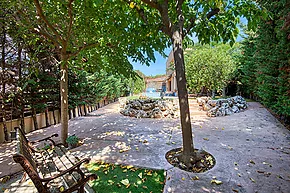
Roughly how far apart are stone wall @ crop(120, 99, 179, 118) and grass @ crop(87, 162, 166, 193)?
5.62 metres

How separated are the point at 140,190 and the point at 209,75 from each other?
982 cm

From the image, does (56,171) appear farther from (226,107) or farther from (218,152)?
(226,107)

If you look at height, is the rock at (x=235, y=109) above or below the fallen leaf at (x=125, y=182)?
above

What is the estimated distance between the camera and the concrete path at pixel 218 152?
2.59m

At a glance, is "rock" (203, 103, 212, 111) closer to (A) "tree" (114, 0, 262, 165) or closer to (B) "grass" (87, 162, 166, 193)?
(A) "tree" (114, 0, 262, 165)

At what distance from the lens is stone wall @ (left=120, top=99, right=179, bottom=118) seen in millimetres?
8695

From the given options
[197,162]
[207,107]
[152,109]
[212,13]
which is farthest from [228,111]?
[212,13]

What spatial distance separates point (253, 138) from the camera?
15.8 feet

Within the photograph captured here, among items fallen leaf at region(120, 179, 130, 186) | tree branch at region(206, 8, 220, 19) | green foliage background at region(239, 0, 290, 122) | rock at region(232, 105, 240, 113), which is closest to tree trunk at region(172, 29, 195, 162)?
tree branch at region(206, 8, 220, 19)

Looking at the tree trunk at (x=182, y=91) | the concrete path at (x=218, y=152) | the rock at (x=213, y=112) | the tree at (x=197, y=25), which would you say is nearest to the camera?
A: the concrete path at (x=218, y=152)

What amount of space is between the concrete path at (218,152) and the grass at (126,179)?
19cm

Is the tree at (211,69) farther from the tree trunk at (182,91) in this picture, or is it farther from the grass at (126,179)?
the grass at (126,179)

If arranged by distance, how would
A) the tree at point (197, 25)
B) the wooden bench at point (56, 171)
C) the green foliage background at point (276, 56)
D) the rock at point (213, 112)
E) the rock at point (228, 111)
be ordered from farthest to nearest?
the rock at point (213, 112) → the rock at point (228, 111) → the green foliage background at point (276, 56) → the tree at point (197, 25) → the wooden bench at point (56, 171)

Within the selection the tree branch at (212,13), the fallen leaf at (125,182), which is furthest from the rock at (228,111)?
the fallen leaf at (125,182)
